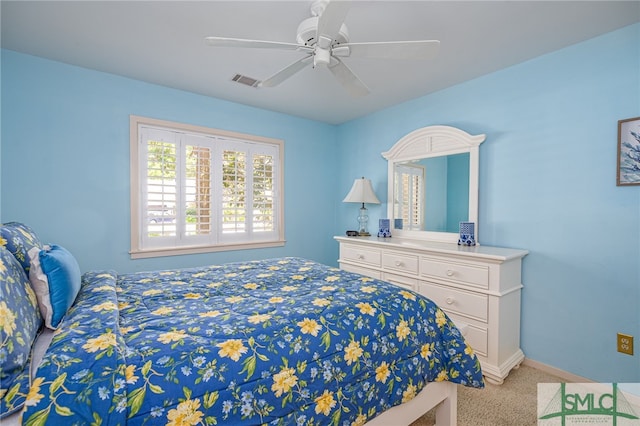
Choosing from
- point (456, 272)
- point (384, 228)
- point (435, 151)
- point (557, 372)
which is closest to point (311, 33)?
point (435, 151)

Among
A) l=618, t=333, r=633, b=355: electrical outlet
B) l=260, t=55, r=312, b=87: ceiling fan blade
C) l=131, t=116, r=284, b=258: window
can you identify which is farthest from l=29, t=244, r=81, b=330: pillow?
l=618, t=333, r=633, b=355: electrical outlet

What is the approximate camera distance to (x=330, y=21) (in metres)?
1.40

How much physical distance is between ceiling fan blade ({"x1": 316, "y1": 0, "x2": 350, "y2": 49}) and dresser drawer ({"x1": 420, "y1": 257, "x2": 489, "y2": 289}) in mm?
1868

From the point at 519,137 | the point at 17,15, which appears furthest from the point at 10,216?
the point at 519,137

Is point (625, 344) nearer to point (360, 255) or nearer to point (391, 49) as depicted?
point (360, 255)

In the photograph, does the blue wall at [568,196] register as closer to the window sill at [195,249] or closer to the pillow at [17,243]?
the window sill at [195,249]

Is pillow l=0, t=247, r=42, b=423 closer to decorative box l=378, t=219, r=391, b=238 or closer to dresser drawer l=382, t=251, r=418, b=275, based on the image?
dresser drawer l=382, t=251, r=418, b=275

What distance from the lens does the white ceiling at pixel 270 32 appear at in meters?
1.82

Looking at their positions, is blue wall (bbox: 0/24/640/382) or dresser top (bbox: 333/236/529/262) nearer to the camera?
blue wall (bbox: 0/24/640/382)

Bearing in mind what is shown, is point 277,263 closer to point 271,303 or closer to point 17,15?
point 271,303

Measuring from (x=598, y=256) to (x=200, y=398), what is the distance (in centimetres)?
263

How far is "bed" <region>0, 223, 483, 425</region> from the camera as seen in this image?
85 cm

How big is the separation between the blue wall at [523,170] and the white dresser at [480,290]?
0.21 metres

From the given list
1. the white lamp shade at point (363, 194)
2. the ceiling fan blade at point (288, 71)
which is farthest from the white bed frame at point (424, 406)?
the white lamp shade at point (363, 194)
